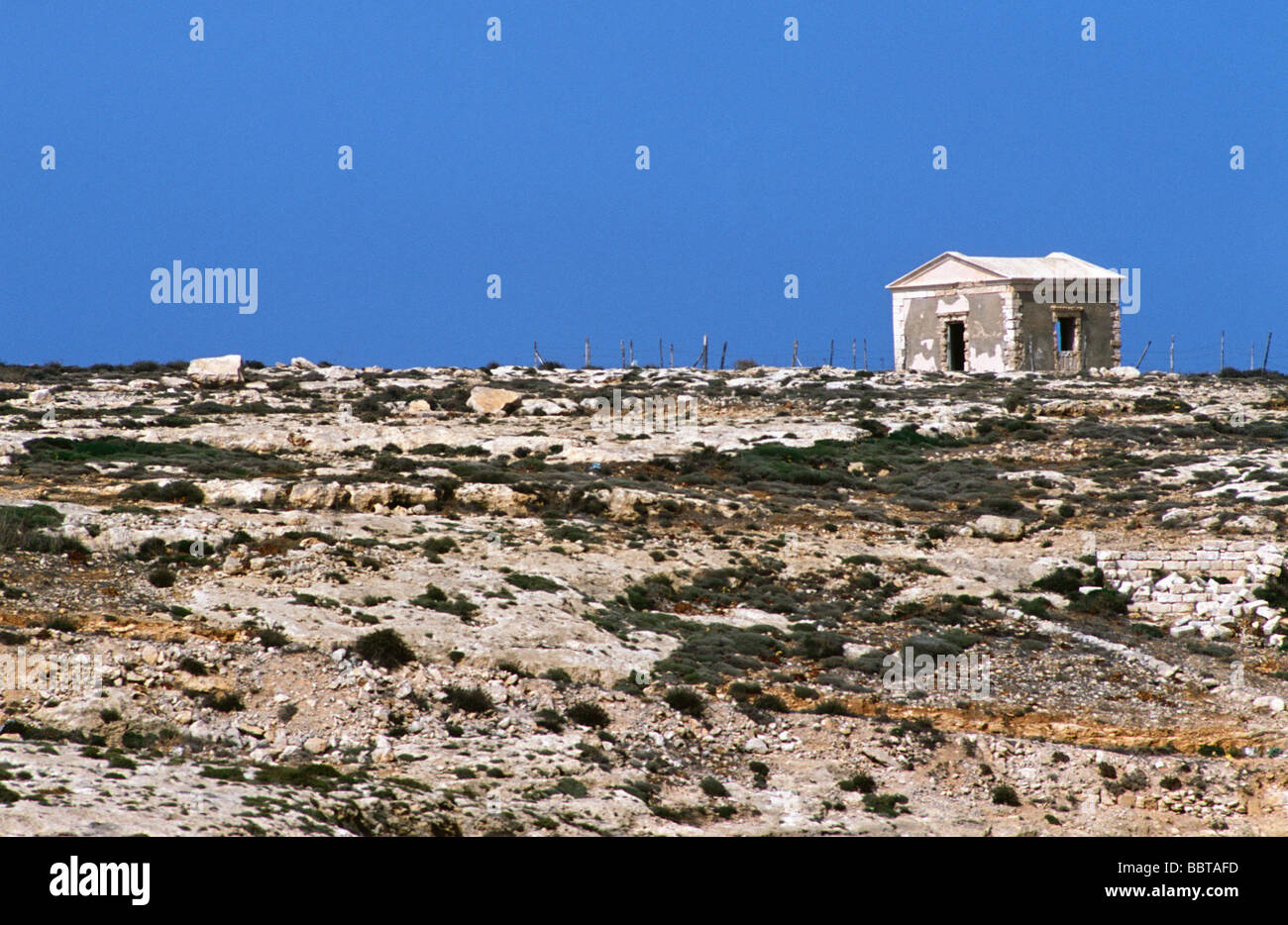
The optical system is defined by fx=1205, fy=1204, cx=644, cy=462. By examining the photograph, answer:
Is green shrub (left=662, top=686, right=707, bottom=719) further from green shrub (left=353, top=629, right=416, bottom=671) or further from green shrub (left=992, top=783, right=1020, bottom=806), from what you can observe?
green shrub (left=992, top=783, right=1020, bottom=806)

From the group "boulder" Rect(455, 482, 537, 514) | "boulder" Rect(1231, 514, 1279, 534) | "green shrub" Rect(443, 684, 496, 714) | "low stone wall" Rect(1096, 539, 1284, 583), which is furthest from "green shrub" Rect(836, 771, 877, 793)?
"boulder" Rect(1231, 514, 1279, 534)

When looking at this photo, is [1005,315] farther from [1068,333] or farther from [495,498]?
[495,498]

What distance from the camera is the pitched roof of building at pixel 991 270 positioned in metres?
52.6

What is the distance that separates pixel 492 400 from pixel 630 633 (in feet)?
80.6

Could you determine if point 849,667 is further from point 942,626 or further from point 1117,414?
point 1117,414

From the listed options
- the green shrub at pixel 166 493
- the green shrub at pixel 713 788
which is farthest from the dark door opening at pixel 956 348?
the green shrub at pixel 713 788

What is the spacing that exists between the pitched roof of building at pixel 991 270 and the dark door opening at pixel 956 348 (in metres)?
2.81

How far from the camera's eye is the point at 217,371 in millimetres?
50938

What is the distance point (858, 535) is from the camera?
2967cm

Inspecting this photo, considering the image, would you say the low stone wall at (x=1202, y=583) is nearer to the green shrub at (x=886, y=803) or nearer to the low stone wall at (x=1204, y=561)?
the low stone wall at (x=1204, y=561)

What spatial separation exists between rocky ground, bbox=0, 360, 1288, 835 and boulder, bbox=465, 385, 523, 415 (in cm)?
629

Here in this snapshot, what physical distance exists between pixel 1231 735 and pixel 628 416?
2703cm

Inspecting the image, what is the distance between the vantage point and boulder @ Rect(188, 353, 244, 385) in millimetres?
50625

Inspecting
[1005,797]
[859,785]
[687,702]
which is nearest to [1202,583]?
[1005,797]
